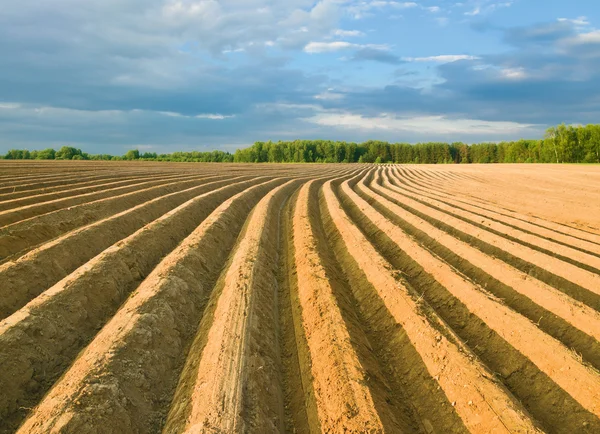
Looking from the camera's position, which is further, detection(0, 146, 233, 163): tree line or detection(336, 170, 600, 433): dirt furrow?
detection(0, 146, 233, 163): tree line

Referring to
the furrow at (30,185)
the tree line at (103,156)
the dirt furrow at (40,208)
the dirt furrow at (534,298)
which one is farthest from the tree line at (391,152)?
the dirt furrow at (534,298)

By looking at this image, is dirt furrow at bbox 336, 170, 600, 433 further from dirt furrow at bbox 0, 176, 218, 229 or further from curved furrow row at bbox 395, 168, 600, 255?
dirt furrow at bbox 0, 176, 218, 229

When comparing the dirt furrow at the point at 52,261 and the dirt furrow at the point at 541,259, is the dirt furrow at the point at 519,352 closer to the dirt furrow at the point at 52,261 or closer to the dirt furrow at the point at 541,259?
the dirt furrow at the point at 541,259

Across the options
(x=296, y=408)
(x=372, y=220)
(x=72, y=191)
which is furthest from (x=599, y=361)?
(x=72, y=191)

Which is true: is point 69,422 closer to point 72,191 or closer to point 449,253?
point 449,253

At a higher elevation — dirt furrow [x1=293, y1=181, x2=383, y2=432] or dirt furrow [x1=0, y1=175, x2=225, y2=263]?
dirt furrow [x1=0, y1=175, x2=225, y2=263]

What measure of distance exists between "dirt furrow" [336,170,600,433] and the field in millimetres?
18

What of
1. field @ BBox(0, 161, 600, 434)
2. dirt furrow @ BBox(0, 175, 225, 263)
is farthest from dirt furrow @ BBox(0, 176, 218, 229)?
field @ BBox(0, 161, 600, 434)

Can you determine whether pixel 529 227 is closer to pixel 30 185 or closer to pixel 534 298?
pixel 534 298

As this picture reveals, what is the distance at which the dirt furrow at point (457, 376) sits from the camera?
329 cm

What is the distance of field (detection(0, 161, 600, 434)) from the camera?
3439 millimetres

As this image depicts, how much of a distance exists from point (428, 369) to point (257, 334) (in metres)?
2.08

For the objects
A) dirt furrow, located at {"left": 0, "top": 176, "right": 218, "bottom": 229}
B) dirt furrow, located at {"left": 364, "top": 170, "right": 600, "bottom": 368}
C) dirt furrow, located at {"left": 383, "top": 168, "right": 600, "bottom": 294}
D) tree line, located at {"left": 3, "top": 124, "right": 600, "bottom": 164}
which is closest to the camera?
dirt furrow, located at {"left": 364, "top": 170, "right": 600, "bottom": 368}

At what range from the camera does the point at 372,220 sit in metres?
11.3
